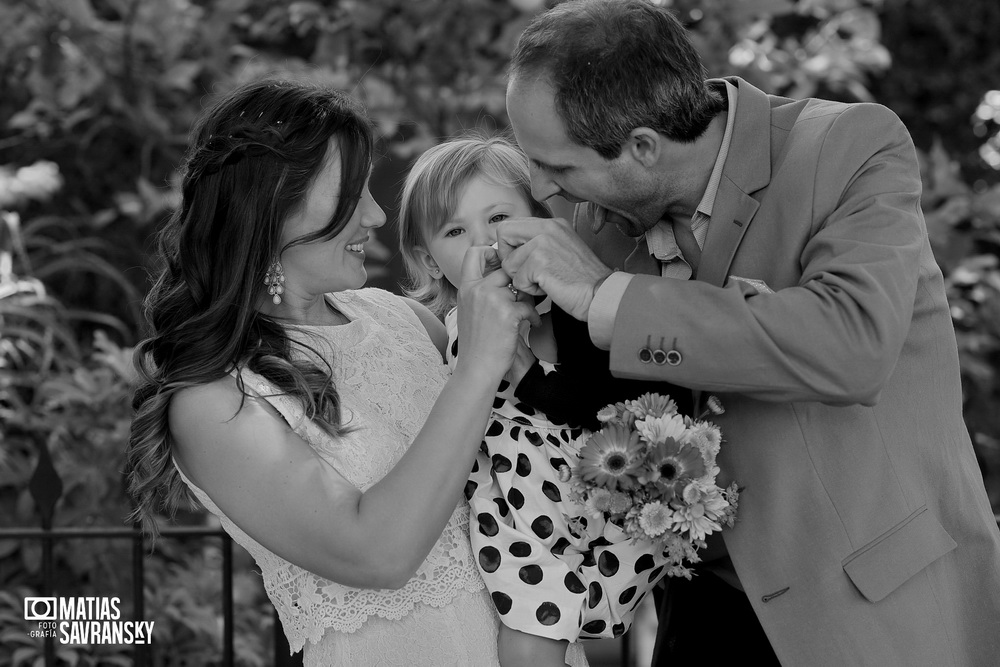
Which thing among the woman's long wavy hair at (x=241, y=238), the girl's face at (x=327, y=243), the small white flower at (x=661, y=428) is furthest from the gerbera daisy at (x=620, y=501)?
the girl's face at (x=327, y=243)

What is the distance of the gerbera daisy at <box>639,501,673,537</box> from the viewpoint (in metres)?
1.88

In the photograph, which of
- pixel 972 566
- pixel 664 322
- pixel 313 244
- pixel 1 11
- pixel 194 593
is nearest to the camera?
pixel 664 322

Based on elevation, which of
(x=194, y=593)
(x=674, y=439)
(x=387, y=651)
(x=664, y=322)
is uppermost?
(x=664, y=322)

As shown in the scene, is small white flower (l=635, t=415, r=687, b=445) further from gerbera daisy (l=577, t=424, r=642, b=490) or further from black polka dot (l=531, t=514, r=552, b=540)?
black polka dot (l=531, t=514, r=552, b=540)

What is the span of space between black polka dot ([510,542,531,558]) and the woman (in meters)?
0.12

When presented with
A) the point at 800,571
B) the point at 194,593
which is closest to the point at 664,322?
the point at 800,571

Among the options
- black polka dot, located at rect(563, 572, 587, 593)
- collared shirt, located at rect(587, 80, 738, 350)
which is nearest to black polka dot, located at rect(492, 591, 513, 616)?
black polka dot, located at rect(563, 572, 587, 593)

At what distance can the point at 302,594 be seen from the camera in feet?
6.90

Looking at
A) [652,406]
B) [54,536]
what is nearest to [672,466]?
[652,406]

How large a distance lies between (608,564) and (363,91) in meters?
3.16

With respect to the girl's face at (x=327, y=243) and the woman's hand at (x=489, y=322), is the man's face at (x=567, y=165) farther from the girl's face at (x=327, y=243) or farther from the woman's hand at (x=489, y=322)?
the girl's face at (x=327, y=243)

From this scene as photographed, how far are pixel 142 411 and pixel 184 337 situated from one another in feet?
0.57

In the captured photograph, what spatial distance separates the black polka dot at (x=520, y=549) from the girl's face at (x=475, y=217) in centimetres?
68

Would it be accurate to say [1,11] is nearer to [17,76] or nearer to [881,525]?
[17,76]
